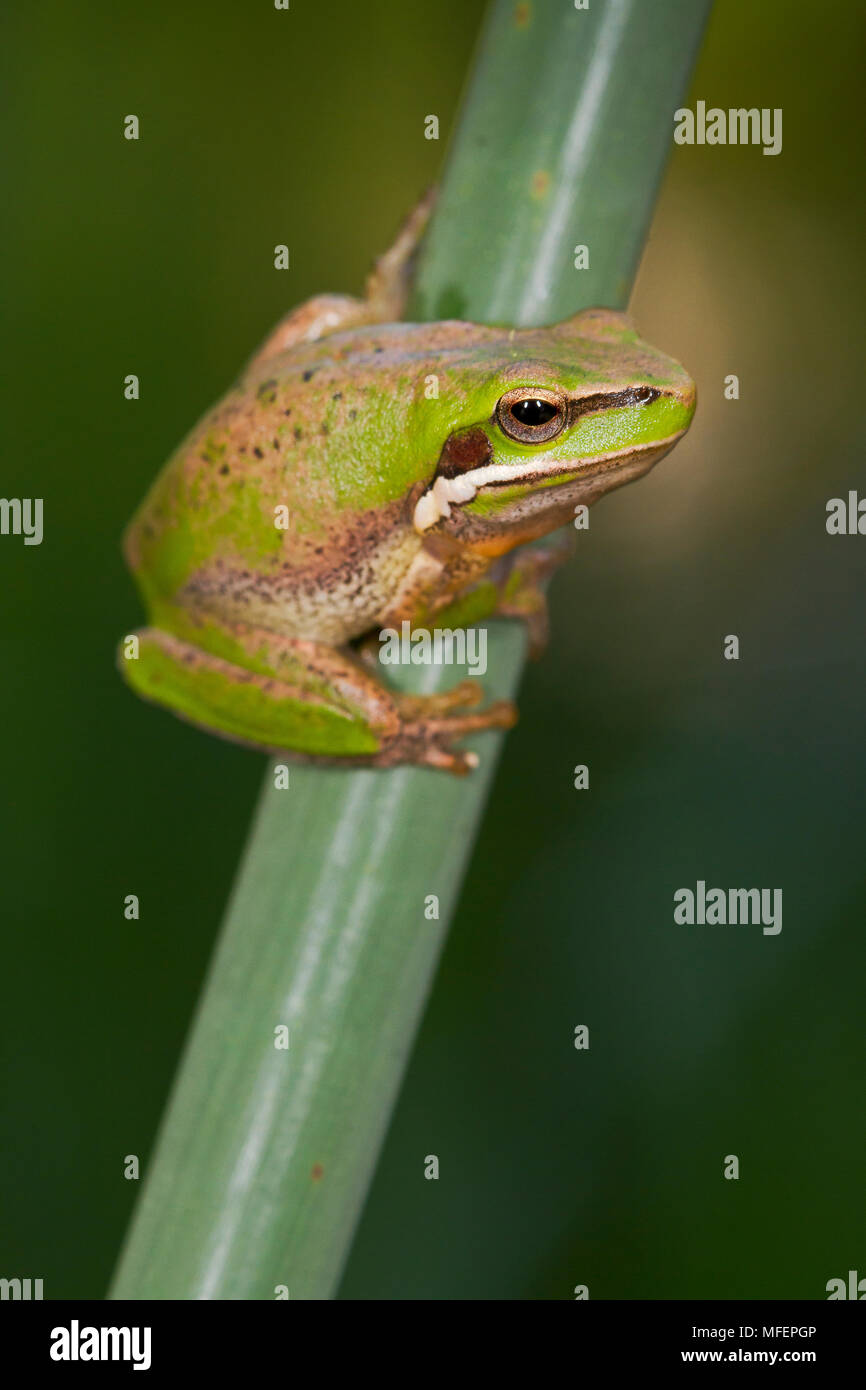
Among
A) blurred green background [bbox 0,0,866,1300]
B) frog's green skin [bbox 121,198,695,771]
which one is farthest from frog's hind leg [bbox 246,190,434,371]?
blurred green background [bbox 0,0,866,1300]

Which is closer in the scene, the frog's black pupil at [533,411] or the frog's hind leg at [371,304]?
the frog's black pupil at [533,411]

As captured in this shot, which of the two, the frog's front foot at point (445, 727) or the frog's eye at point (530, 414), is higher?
the frog's eye at point (530, 414)

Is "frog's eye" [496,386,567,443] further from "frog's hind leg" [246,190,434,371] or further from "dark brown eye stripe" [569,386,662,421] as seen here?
"frog's hind leg" [246,190,434,371]

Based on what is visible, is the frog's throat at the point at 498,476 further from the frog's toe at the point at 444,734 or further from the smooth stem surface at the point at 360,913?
the frog's toe at the point at 444,734

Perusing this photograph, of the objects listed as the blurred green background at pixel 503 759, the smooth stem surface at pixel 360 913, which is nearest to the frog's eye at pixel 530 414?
the smooth stem surface at pixel 360 913

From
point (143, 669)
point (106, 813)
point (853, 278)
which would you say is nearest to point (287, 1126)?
point (143, 669)

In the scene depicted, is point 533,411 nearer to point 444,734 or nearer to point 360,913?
point 444,734

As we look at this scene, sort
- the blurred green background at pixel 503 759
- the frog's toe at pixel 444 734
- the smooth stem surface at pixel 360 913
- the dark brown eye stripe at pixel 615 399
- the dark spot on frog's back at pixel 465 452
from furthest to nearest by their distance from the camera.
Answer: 1. the blurred green background at pixel 503 759
2. the dark spot on frog's back at pixel 465 452
3. the dark brown eye stripe at pixel 615 399
4. the frog's toe at pixel 444 734
5. the smooth stem surface at pixel 360 913
